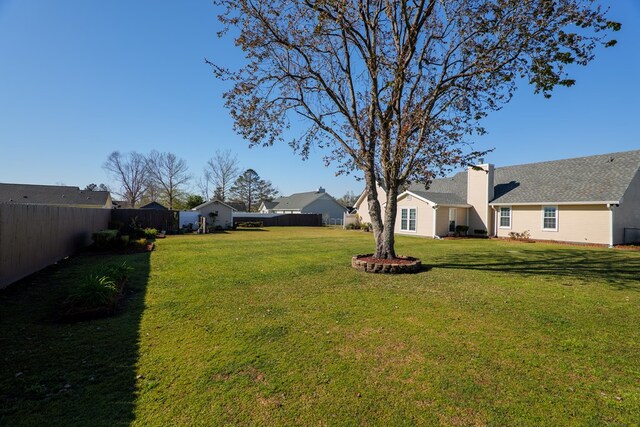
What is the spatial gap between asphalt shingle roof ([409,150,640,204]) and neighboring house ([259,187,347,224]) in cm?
2297

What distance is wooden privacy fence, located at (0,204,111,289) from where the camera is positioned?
6.73 metres

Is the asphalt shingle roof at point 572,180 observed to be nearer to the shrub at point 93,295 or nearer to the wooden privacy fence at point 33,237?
the shrub at point 93,295

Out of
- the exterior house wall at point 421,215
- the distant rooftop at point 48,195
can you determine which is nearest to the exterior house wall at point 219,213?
the distant rooftop at point 48,195

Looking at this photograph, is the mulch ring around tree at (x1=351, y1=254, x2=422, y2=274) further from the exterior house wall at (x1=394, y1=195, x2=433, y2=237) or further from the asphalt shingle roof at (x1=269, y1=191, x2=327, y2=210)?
the asphalt shingle roof at (x1=269, y1=191, x2=327, y2=210)

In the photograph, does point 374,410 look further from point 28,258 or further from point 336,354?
point 28,258

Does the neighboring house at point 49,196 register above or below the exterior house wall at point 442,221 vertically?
above

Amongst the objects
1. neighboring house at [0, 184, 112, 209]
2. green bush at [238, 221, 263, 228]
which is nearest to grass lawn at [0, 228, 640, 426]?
green bush at [238, 221, 263, 228]

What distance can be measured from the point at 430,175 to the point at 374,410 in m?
7.70

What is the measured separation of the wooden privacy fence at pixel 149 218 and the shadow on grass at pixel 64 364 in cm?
1829

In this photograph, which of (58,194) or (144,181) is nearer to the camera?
(58,194)

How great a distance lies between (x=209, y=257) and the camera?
1184 cm

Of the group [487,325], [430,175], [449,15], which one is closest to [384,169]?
[430,175]

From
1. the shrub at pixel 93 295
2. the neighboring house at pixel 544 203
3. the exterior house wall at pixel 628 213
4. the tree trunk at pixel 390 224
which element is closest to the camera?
the shrub at pixel 93 295

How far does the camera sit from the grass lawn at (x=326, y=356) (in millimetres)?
2887
